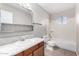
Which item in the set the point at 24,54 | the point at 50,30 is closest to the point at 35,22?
the point at 50,30

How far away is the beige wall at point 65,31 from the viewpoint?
165 centimetres

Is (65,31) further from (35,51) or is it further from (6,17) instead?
(6,17)

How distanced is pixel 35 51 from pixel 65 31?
2.67 ft

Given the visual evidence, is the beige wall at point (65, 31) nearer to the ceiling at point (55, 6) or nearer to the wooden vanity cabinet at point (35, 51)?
the ceiling at point (55, 6)

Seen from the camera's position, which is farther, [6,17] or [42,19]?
[42,19]

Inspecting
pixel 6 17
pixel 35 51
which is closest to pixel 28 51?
pixel 35 51

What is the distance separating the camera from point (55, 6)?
163 cm

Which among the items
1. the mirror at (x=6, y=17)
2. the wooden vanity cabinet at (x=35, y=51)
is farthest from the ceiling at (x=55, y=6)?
the wooden vanity cabinet at (x=35, y=51)

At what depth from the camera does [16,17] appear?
5.51 ft

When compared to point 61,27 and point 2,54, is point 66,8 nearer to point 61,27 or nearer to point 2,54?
point 61,27

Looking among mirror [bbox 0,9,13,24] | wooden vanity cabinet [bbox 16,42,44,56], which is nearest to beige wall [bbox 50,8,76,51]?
wooden vanity cabinet [bbox 16,42,44,56]

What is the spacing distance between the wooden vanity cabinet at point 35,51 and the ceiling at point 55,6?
78cm

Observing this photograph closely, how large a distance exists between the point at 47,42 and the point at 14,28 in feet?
2.75

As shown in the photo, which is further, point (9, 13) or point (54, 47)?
point (54, 47)
